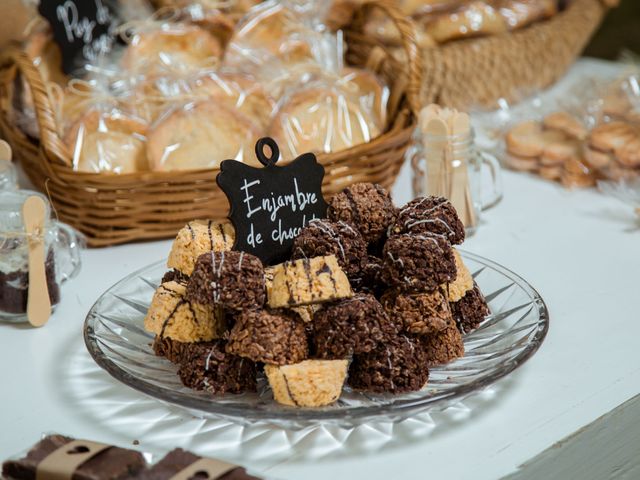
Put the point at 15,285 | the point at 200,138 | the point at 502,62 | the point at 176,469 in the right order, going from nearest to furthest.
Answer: the point at 176,469 < the point at 15,285 < the point at 200,138 < the point at 502,62

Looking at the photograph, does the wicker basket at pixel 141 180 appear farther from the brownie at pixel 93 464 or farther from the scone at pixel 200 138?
the brownie at pixel 93 464

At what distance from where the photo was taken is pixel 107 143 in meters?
1.65

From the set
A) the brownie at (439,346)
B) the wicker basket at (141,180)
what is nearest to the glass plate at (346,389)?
the brownie at (439,346)

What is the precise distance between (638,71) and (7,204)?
1.56 metres

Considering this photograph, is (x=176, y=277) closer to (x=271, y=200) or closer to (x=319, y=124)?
(x=271, y=200)

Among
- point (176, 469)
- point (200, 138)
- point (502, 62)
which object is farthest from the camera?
point (502, 62)

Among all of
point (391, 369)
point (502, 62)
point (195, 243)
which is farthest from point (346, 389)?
point (502, 62)

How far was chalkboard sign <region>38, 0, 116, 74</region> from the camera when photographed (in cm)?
185

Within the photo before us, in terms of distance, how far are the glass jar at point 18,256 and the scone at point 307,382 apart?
52cm

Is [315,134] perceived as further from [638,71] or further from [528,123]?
[638,71]

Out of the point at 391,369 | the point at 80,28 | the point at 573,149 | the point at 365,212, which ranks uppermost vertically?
the point at 80,28

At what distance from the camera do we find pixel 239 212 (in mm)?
1181

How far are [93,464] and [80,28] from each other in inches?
Answer: 50.8

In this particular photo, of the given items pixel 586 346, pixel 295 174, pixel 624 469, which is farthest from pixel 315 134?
pixel 624 469
